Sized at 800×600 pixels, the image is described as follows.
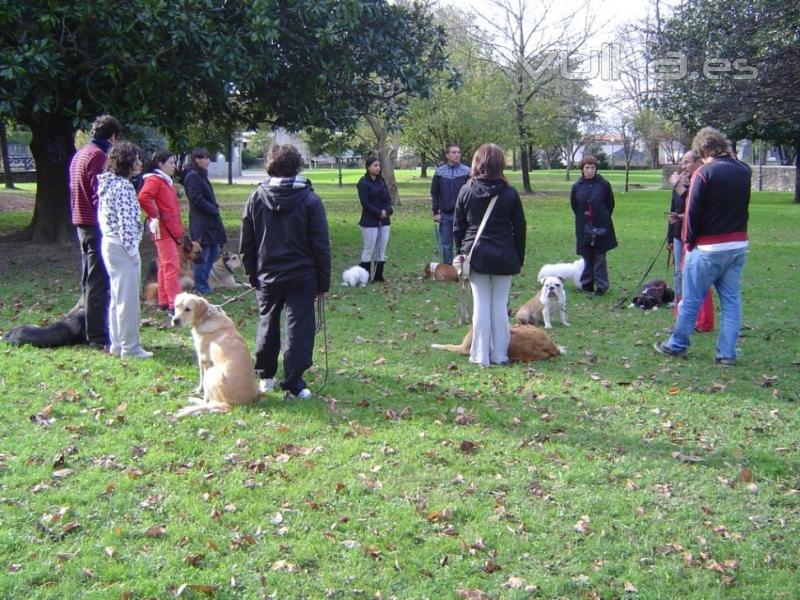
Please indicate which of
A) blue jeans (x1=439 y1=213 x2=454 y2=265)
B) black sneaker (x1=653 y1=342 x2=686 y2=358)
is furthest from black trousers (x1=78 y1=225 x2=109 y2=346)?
blue jeans (x1=439 y1=213 x2=454 y2=265)

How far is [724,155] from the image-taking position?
7.88 m

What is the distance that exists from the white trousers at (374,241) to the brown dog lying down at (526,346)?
453 centimetres

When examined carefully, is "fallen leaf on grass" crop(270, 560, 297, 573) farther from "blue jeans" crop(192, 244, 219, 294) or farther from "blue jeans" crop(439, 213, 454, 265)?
"blue jeans" crop(439, 213, 454, 265)

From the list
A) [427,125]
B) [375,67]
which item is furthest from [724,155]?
[427,125]

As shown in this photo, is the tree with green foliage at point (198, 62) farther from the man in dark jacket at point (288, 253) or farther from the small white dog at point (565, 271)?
the man in dark jacket at point (288, 253)

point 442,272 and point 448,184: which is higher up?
point 448,184

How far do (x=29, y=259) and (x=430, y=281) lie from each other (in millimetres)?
7598

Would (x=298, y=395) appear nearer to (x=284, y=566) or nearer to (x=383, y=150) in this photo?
(x=284, y=566)

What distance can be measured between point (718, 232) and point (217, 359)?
A: 4.97 m

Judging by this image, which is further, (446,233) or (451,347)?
(446,233)

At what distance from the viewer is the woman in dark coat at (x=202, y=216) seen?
435 inches

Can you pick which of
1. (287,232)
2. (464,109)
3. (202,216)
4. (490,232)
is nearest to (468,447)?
(287,232)

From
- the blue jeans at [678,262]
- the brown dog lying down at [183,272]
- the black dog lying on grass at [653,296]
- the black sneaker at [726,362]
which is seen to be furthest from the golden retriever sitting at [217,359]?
the black dog lying on grass at [653,296]

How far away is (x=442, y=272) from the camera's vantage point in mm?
13172
